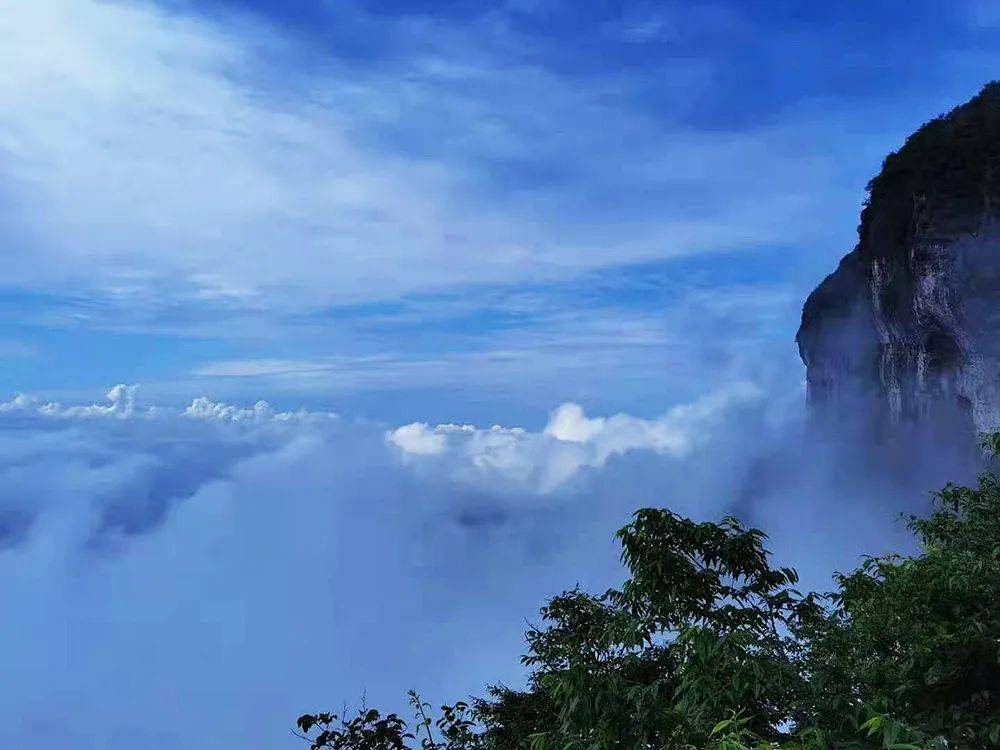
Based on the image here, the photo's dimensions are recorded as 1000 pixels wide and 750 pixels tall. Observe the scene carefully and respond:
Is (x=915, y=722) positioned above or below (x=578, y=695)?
below

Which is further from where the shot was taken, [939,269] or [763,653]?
[939,269]

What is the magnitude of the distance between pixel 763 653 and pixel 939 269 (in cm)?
4076

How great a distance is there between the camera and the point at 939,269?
4056 centimetres

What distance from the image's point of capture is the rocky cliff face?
39.3m

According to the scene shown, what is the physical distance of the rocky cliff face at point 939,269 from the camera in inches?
1547

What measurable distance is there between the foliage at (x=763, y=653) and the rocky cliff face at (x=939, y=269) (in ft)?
117

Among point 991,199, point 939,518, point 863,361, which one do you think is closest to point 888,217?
point 991,199

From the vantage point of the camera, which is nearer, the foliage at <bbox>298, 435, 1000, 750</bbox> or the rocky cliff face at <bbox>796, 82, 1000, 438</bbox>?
the foliage at <bbox>298, 435, 1000, 750</bbox>

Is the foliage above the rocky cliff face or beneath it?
beneath

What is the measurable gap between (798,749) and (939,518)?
9347 millimetres

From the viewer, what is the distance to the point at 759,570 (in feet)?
22.7

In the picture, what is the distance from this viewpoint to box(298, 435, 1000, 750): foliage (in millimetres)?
5379

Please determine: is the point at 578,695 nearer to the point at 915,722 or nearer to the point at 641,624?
the point at 641,624

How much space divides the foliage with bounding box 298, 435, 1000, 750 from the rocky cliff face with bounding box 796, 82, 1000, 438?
35.7 meters
